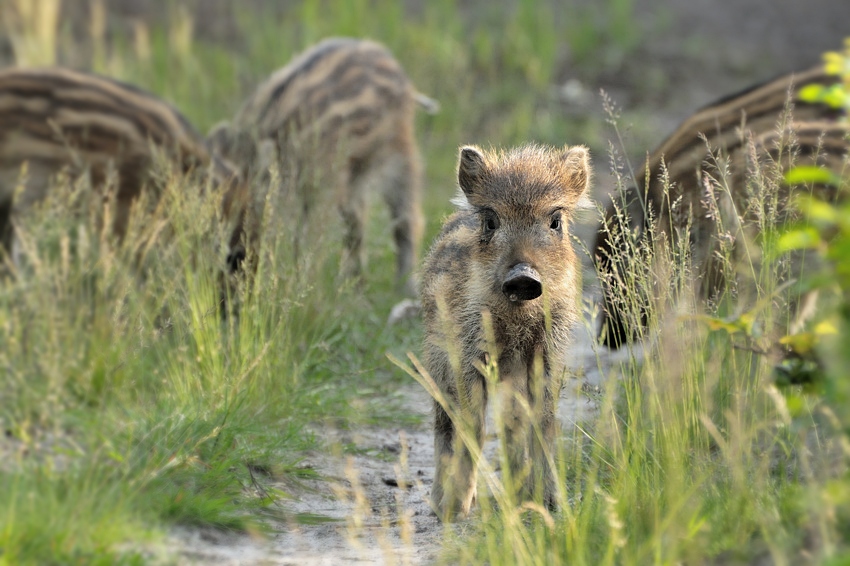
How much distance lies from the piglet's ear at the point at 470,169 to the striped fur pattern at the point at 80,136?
216cm

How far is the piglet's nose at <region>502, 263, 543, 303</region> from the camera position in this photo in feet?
11.9

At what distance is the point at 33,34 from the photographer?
9.27 m

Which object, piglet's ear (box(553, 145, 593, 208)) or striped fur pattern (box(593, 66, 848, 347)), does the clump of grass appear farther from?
striped fur pattern (box(593, 66, 848, 347))

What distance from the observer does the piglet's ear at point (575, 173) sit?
4.18 m

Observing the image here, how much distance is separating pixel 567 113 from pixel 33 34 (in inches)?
172

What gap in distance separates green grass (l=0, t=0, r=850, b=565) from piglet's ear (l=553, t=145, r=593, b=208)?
0.45 meters

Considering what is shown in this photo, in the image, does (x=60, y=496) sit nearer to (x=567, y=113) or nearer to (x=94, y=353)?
(x=94, y=353)

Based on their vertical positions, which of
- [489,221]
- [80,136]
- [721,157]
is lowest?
[489,221]

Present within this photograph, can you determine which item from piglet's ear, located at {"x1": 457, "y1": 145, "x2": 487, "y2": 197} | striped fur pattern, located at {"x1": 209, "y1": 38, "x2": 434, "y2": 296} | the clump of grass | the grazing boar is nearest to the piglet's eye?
the grazing boar

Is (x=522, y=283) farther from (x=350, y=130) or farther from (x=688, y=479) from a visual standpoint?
(x=350, y=130)

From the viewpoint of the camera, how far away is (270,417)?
4.43 metres

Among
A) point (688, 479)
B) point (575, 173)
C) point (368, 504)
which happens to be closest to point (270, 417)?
point (368, 504)

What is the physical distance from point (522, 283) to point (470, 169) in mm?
671

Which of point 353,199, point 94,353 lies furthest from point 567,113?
point 94,353
